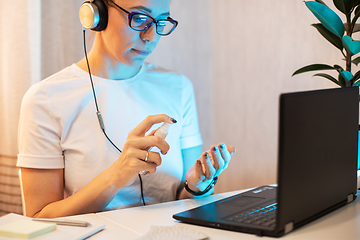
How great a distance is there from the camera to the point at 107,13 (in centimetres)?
107

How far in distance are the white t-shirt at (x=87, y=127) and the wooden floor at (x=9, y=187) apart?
475 millimetres

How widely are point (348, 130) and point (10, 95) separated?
49.3 inches

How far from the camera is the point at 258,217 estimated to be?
2.51 feet

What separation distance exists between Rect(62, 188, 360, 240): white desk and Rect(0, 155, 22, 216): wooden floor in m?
0.79

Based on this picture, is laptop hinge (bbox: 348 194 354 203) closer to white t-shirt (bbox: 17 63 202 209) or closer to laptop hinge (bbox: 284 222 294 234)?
laptop hinge (bbox: 284 222 294 234)

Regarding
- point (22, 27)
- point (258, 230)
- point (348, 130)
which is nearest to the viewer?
point (258, 230)

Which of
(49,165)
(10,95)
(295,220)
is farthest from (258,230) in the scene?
(10,95)

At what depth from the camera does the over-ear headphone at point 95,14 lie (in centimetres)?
103

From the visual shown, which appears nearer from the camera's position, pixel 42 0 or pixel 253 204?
pixel 253 204

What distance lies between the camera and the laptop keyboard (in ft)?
2.38

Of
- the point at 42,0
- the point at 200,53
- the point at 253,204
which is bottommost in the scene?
the point at 253,204

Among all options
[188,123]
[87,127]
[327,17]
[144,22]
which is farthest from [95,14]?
[327,17]

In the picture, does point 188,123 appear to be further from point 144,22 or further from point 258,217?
point 258,217

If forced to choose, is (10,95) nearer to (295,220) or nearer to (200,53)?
(200,53)
